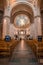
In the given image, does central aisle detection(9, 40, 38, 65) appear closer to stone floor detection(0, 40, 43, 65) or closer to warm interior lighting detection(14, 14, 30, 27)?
stone floor detection(0, 40, 43, 65)

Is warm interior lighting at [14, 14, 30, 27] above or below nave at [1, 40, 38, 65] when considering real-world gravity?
above

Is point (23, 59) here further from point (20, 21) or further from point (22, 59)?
point (20, 21)

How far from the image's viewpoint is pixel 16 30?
40.0m

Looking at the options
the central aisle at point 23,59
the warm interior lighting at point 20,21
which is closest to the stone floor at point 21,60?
the central aisle at point 23,59

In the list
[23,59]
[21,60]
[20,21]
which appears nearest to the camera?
[21,60]

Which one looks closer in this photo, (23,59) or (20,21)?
(23,59)

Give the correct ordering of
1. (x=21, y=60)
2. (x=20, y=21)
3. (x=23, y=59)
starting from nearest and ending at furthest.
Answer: (x=21, y=60) → (x=23, y=59) → (x=20, y=21)

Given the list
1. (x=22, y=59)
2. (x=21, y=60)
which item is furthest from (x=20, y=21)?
(x=21, y=60)

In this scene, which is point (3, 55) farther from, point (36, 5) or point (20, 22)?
point (20, 22)

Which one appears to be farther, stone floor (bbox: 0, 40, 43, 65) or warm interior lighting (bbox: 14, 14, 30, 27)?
warm interior lighting (bbox: 14, 14, 30, 27)

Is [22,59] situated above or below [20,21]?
below

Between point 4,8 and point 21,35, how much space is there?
23.6m

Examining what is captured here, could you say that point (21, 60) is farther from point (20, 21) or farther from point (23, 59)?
point (20, 21)

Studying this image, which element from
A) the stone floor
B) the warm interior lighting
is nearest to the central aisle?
the stone floor
